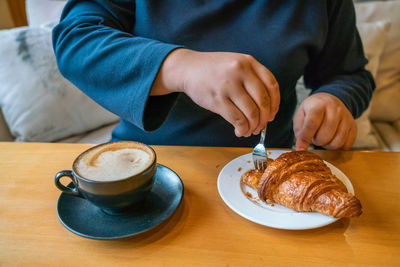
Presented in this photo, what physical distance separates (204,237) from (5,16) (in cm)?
268

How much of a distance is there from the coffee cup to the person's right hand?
0.15 metres

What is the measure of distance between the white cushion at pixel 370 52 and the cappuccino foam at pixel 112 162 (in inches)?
51.6

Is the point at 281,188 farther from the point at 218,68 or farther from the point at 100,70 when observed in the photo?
the point at 100,70

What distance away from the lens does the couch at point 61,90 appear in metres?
1.23

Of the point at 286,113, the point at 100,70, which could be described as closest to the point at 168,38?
the point at 100,70

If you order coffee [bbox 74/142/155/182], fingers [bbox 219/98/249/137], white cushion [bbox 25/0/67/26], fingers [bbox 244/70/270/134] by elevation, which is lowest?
white cushion [bbox 25/0/67/26]

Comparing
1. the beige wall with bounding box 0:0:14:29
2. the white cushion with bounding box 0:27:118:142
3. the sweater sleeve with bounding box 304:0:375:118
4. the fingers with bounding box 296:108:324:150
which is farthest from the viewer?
the beige wall with bounding box 0:0:14:29

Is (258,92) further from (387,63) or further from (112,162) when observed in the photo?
(387,63)

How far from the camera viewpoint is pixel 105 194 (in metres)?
0.45

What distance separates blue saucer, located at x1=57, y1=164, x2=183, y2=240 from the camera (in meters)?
0.46

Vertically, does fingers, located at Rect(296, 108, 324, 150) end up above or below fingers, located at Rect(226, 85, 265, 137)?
below

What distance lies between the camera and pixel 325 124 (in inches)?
28.3

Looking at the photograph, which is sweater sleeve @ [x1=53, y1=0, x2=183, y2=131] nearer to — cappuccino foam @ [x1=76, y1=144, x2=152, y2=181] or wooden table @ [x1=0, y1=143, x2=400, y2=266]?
cappuccino foam @ [x1=76, y1=144, x2=152, y2=181]

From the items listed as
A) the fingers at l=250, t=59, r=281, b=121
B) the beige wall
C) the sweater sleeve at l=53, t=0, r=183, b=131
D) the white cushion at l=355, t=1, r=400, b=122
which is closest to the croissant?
the fingers at l=250, t=59, r=281, b=121
